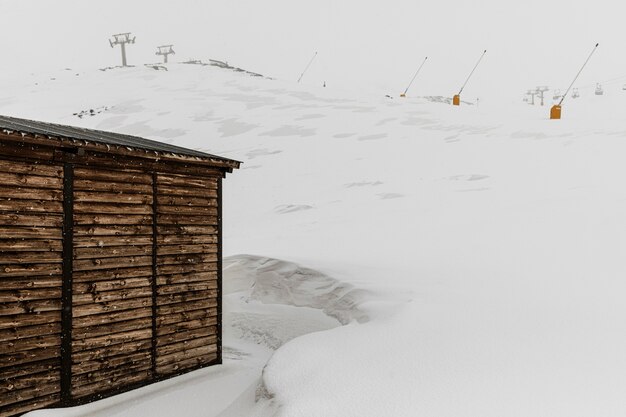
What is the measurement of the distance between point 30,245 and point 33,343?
1.54m

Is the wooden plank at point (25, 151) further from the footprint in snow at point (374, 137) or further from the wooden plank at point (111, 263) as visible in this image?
the footprint in snow at point (374, 137)

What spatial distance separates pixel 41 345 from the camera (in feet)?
27.5

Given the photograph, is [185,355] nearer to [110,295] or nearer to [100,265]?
[110,295]

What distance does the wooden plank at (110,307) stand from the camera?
8951 millimetres

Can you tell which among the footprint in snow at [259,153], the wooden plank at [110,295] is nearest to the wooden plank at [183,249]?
the wooden plank at [110,295]

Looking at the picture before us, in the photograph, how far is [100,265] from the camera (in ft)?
30.6

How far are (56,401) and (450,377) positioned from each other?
626cm

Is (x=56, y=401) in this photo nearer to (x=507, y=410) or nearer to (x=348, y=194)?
(x=507, y=410)

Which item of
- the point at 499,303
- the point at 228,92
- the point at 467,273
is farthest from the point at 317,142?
the point at 499,303

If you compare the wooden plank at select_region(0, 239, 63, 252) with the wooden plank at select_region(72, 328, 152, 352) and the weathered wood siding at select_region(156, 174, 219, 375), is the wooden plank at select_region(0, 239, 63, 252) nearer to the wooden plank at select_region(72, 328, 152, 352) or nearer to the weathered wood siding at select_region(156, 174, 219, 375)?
the wooden plank at select_region(72, 328, 152, 352)

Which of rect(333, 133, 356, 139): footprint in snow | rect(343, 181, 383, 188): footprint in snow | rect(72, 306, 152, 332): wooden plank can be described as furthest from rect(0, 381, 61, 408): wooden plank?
rect(333, 133, 356, 139): footprint in snow

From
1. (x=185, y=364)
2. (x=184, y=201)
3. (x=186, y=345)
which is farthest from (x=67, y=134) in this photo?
(x=185, y=364)

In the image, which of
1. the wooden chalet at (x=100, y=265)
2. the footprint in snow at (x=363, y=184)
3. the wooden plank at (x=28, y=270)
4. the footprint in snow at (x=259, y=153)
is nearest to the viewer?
the wooden plank at (x=28, y=270)

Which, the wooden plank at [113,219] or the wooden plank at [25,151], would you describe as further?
the wooden plank at [113,219]
